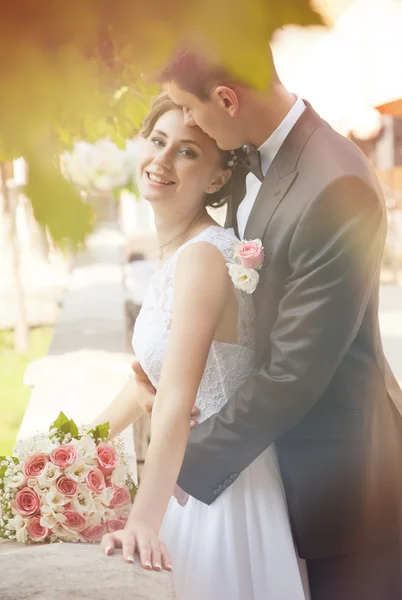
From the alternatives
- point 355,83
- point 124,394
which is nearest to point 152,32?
point 124,394

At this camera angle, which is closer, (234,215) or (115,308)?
(234,215)

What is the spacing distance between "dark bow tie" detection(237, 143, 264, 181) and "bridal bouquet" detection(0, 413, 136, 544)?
0.75 meters

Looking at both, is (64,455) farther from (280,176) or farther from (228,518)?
(280,176)

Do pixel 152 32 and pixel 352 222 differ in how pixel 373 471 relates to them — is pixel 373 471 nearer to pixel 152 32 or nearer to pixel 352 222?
pixel 352 222

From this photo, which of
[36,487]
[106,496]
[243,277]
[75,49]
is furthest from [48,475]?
[75,49]

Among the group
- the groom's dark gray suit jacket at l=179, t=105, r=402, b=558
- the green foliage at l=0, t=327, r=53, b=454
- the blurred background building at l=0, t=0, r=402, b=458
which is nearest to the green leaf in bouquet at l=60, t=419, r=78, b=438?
the groom's dark gray suit jacket at l=179, t=105, r=402, b=558

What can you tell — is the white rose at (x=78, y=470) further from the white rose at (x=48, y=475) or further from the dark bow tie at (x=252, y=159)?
the dark bow tie at (x=252, y=159)

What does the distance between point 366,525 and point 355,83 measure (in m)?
3.24

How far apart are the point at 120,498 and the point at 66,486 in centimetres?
14

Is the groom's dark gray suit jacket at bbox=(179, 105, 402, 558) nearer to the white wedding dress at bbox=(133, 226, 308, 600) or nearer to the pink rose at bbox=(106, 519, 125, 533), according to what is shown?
the white wedding dress at bbox=(133, 226, 308, 600)

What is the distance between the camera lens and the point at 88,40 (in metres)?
0.62

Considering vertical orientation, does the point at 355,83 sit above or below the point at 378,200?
above

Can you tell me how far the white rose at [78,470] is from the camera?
1925mm

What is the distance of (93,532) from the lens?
75.5 inches
